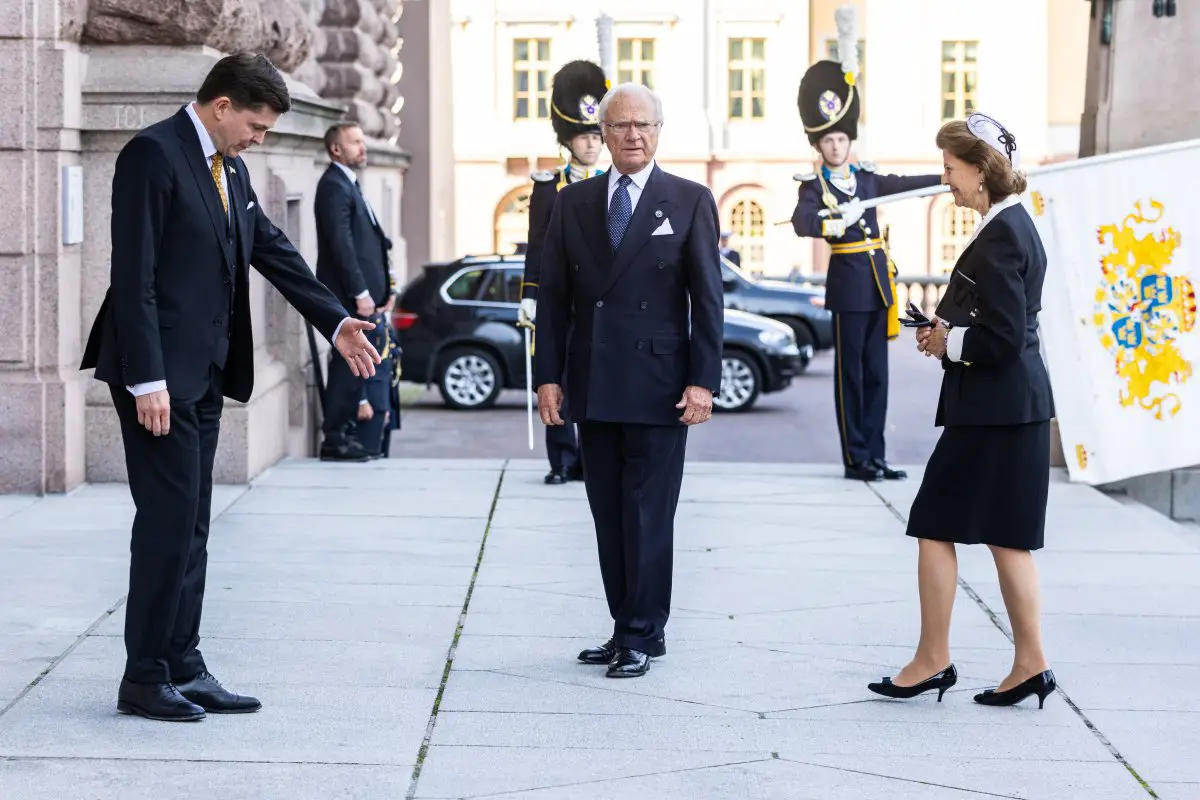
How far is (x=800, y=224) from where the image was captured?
36.6ft

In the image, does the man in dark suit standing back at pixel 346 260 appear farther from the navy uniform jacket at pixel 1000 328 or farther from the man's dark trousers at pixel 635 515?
the navy uniform jacket at pixel 1000 328

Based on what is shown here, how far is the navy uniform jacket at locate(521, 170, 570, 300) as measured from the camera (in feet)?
34.6

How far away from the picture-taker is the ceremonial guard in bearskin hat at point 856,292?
11.2 metres

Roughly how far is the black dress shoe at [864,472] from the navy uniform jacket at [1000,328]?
5.12 metres

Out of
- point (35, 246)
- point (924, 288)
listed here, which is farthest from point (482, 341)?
point (924, 288)

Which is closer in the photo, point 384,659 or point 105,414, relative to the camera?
point 384,659

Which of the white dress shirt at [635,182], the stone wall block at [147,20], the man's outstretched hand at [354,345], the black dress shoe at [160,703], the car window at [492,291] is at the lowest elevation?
the black dress shoe at [160,703]

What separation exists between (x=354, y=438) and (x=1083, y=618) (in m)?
5.64

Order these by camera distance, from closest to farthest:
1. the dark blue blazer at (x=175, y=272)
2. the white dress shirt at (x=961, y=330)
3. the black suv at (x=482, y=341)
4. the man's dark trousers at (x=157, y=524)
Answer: the dark blue blazer at (x=175, y=272) < the man's dark trousers at (x=157, y=524) < the white dress shirt at (x=961, y=330) < the black suv at (x=482, y=341)

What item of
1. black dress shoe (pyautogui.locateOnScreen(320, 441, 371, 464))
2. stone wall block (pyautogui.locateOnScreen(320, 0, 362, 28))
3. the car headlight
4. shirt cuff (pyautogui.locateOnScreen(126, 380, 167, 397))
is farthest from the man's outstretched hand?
the car headlight

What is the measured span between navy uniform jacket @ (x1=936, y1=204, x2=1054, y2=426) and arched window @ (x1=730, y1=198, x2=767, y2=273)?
45.3m

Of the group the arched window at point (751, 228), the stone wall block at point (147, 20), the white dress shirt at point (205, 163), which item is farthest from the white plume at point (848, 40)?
the arched window at point (751, 228)

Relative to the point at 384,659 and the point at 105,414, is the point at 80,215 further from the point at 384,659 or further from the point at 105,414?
the point at 384,659

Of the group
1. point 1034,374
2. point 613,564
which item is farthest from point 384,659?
point 1034,374
